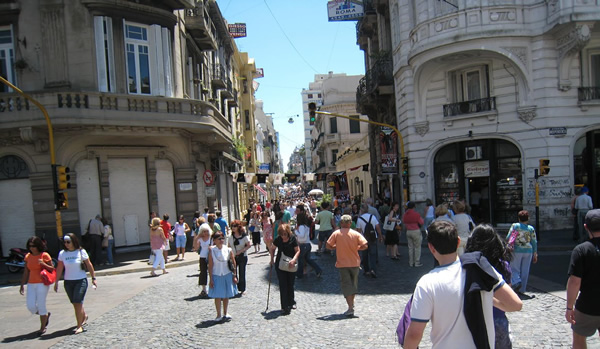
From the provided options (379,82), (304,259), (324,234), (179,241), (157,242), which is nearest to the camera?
(304,259)

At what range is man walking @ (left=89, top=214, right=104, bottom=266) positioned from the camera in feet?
48.8

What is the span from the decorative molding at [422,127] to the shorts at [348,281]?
13.3m

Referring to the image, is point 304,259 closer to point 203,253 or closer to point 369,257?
point 369,257

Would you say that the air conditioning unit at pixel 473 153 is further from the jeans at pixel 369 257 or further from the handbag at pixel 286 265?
the handbag at pixel 286 265

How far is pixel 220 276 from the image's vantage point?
25.0 ft

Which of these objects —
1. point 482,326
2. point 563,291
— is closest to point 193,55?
point 563,291

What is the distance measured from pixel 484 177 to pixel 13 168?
60.0 ft

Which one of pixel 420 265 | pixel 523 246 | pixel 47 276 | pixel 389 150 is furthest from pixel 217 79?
pixel 523 246

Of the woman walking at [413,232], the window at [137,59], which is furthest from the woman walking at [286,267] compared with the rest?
the window at [137,59]

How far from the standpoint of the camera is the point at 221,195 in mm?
27875

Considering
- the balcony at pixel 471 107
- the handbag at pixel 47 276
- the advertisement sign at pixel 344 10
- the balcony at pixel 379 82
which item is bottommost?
the handbag at pixel 47 276

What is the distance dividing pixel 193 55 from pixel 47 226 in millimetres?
10404

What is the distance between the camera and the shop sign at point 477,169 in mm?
18750

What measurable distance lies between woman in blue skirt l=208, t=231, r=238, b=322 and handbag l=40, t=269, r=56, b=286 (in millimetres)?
2645
